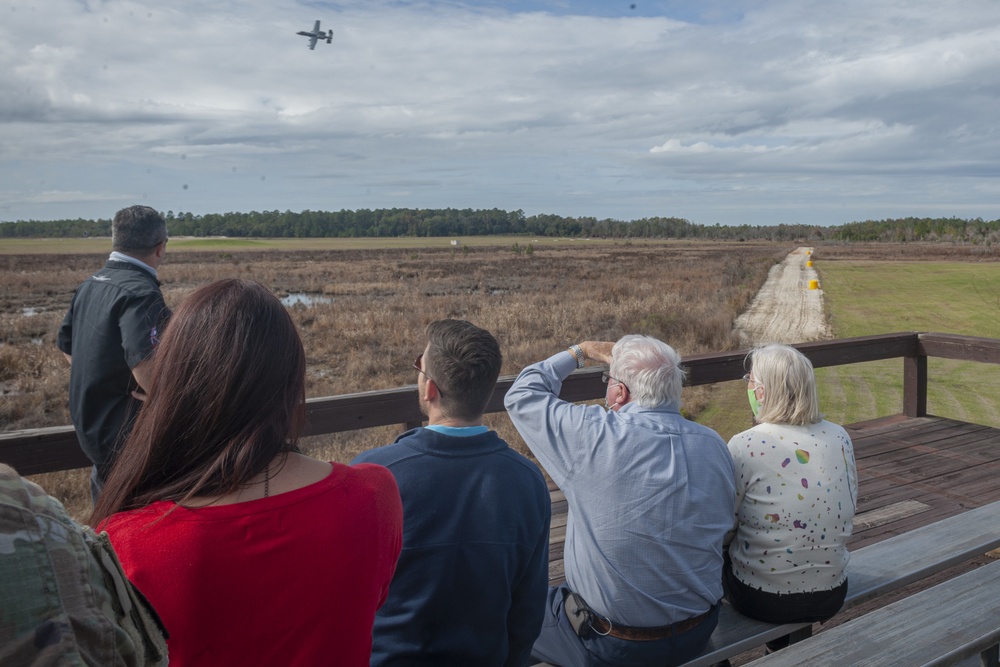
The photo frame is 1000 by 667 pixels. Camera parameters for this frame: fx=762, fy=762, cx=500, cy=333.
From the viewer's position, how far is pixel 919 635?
6.69ft

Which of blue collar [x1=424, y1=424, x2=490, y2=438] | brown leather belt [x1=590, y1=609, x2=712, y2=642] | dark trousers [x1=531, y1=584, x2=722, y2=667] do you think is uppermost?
blue collar [x1=424, y1=424, x2=490, y2=438]

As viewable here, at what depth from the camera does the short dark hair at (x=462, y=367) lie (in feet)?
6.03

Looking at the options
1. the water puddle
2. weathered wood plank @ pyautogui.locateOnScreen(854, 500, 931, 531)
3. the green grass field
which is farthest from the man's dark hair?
the water puddle

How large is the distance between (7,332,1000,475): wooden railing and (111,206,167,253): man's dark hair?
0.70 meters

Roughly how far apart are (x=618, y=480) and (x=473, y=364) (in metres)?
0.54

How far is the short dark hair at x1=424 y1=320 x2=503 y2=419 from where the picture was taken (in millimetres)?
1838

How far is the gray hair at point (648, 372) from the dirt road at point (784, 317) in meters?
10.7

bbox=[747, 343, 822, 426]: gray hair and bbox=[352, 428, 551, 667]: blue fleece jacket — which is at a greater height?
bbox=[747, 343, 822, 426]: gray hair

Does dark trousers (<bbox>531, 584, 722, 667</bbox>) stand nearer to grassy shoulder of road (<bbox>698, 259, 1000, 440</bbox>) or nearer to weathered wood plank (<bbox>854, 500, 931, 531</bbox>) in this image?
weathered wood plank (<bbox>854, 500, 931, 531</bbox>)

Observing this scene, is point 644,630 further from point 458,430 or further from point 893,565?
point 893,565

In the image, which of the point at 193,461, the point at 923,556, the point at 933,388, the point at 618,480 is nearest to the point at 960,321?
the point at 933,388

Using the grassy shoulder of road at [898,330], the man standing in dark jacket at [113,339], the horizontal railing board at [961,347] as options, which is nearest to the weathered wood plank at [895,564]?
the man standing in dark jacket at [113,339]

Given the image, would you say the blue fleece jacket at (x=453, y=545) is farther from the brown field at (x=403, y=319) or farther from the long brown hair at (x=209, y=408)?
the brown field at (x=403, y=319)

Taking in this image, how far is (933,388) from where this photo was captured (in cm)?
995
